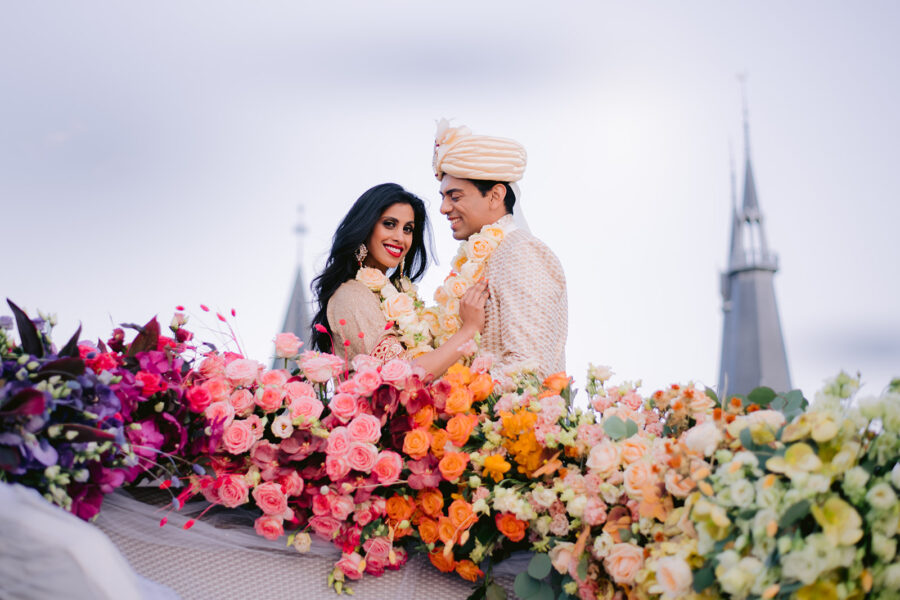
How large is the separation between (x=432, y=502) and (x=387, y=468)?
19cm

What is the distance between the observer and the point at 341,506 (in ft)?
7.75

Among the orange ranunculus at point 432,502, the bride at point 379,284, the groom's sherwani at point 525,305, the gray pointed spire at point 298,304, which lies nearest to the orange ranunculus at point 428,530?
the orange ranunculus at point 432,502

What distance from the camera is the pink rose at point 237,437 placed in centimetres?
237

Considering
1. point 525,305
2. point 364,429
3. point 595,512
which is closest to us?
point 595,512

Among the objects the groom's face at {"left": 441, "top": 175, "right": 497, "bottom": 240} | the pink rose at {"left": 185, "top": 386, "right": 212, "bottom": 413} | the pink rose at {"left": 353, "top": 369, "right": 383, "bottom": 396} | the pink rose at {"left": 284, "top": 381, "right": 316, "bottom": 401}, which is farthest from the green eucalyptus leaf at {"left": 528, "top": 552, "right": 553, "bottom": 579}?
the groom's face at {"left": 441, "top": 175, "right": 497, "bottom": 240}

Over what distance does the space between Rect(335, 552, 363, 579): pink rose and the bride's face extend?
206 cm

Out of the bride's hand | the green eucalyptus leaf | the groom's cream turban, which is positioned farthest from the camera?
the groom's cream turban

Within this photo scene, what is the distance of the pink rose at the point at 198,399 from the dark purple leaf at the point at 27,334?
0.46 m

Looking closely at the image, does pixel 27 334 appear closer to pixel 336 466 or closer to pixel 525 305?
pixel 336 466

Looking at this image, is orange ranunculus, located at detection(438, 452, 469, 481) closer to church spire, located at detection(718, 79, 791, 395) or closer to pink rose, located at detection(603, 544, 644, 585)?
pink rose, located at detection(603, 544, 644, 585)

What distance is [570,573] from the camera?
2172 millimetres

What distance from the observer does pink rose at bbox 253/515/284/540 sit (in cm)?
238

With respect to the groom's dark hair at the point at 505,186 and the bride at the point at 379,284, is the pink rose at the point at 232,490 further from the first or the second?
the groom's dark hair at the point at 505,186

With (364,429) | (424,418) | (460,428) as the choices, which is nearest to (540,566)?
(460,428)
